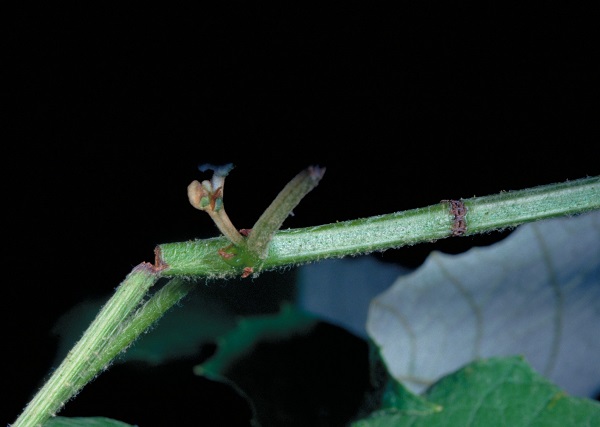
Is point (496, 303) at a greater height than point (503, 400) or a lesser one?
greater

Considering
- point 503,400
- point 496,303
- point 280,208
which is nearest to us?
point 280,208

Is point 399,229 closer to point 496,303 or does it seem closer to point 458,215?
point 458,215

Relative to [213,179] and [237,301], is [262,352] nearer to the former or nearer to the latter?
[237,301]

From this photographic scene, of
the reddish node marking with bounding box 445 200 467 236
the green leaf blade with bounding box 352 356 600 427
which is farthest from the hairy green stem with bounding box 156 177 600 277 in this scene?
the green leaf blade with bounding box 352 356 600 427

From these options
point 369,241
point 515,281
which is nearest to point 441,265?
point 515,281

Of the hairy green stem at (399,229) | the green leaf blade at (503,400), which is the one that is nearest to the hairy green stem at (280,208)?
the hairy green stem at (399,229)

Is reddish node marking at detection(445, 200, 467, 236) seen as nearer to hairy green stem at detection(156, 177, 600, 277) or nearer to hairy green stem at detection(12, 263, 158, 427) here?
hairy green stem at detection(156, 177, 600, 277)

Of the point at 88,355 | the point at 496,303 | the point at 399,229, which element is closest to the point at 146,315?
the point at 88,355

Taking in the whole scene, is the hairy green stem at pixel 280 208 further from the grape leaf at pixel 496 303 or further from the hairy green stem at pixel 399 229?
the grape leaf at pixel 496 303
